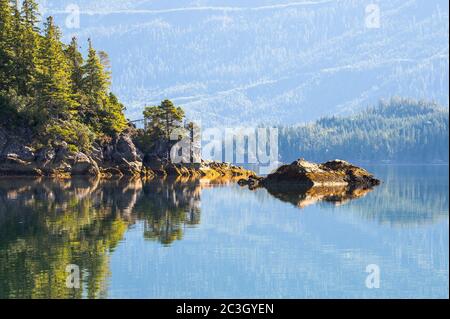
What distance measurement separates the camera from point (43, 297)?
105ft

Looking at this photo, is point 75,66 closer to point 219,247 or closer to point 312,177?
point 312,177

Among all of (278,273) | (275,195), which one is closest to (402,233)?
(278,273)

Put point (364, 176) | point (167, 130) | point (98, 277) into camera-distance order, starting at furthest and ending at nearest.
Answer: point (167, 130) < point (364, 176) < point (98, 277)

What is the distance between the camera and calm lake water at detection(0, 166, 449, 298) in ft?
115

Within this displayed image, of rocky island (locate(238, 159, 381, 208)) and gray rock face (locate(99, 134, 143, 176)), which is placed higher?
gray rock face (locate(99, 134, 143, 176))

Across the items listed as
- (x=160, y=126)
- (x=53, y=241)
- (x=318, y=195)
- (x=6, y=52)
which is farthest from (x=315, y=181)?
(x=53, y=241)

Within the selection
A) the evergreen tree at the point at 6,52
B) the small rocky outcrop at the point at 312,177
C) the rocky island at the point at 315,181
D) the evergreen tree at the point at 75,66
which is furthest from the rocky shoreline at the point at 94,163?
the rocky island at the point at 315,181

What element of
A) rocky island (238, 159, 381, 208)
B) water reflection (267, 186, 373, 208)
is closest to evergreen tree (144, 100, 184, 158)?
rocky island (238, 159, 381, 208)

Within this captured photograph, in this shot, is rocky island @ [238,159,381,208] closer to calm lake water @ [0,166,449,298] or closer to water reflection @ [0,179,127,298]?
calm lake water @ [0,166,449,298]

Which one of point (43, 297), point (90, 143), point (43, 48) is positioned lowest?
point (43, 297)

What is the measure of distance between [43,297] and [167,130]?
113402 millimetres

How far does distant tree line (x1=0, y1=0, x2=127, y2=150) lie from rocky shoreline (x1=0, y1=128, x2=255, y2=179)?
2223 millimetres

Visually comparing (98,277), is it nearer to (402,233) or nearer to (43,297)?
(43,297)

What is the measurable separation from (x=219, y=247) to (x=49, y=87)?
3448 inches
